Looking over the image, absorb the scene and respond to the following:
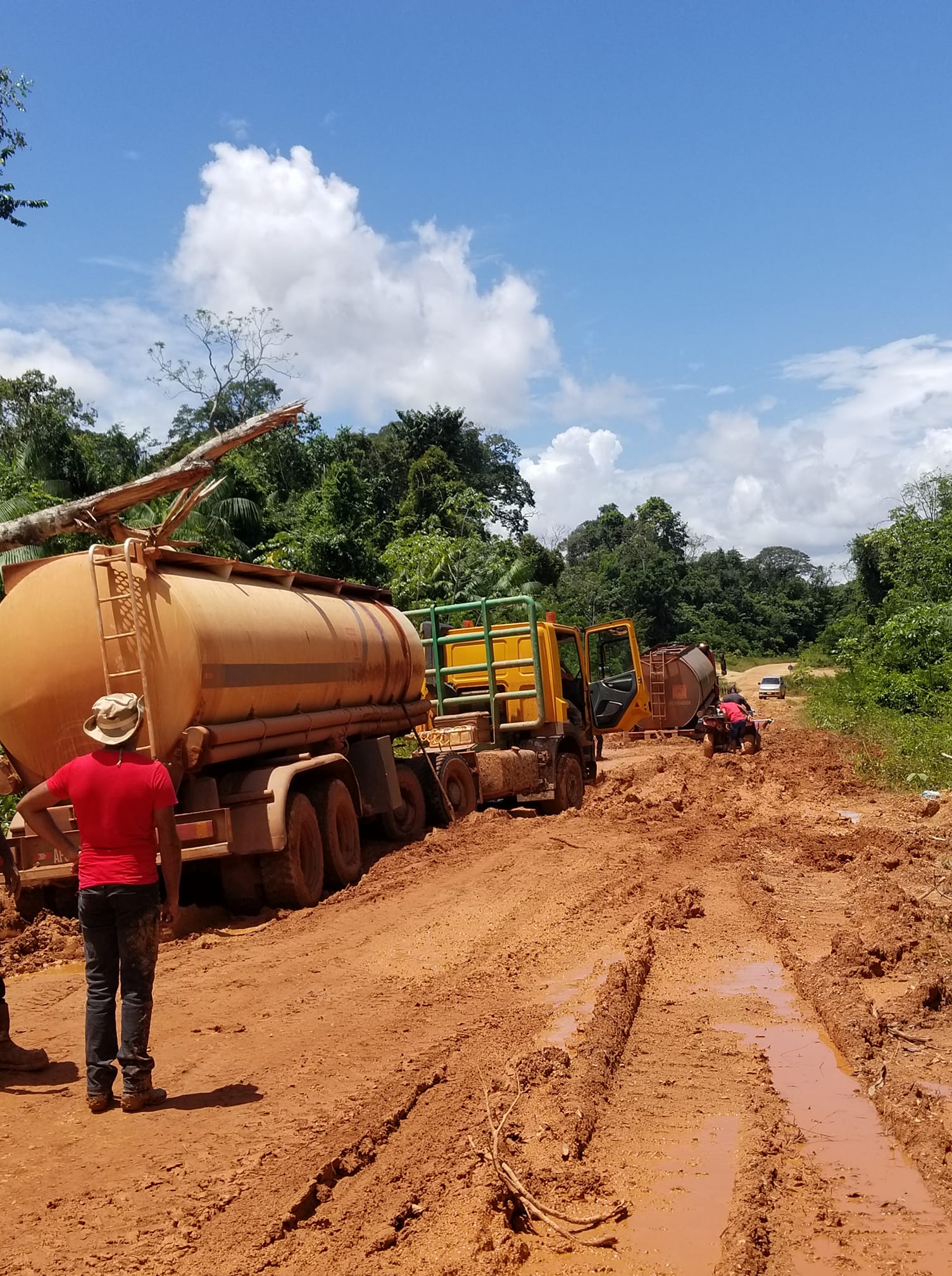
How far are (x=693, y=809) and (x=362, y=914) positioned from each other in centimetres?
758

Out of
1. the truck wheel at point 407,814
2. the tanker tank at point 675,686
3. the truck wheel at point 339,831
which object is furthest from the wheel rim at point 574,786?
the tanker tank at point 675,686

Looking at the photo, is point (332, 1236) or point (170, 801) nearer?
point (332, 1236)

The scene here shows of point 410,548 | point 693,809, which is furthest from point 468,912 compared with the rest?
point 410,548

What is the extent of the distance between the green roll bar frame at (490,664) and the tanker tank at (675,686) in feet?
48.4

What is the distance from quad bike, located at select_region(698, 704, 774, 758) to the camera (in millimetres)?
24516

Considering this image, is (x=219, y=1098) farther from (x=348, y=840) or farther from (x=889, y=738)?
(x=889, y=738)

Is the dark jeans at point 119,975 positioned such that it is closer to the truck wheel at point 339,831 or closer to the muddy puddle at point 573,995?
the muddy puddle at point 573,995

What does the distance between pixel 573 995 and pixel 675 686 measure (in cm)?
2417

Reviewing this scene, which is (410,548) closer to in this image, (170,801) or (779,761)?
(779,761)

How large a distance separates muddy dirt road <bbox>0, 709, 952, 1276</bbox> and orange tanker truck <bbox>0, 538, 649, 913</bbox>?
665 millimetres

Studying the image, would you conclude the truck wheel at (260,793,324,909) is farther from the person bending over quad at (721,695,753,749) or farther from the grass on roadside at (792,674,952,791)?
the person bending over quad at (721,695,753,749)

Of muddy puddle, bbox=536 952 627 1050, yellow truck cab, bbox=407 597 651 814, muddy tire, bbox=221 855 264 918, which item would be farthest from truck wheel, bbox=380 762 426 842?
muddy puddle, bbox=536 952 627 1050

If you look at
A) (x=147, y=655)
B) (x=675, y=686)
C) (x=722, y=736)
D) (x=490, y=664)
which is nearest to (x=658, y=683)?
(x=675, y=686)

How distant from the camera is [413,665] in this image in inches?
549
